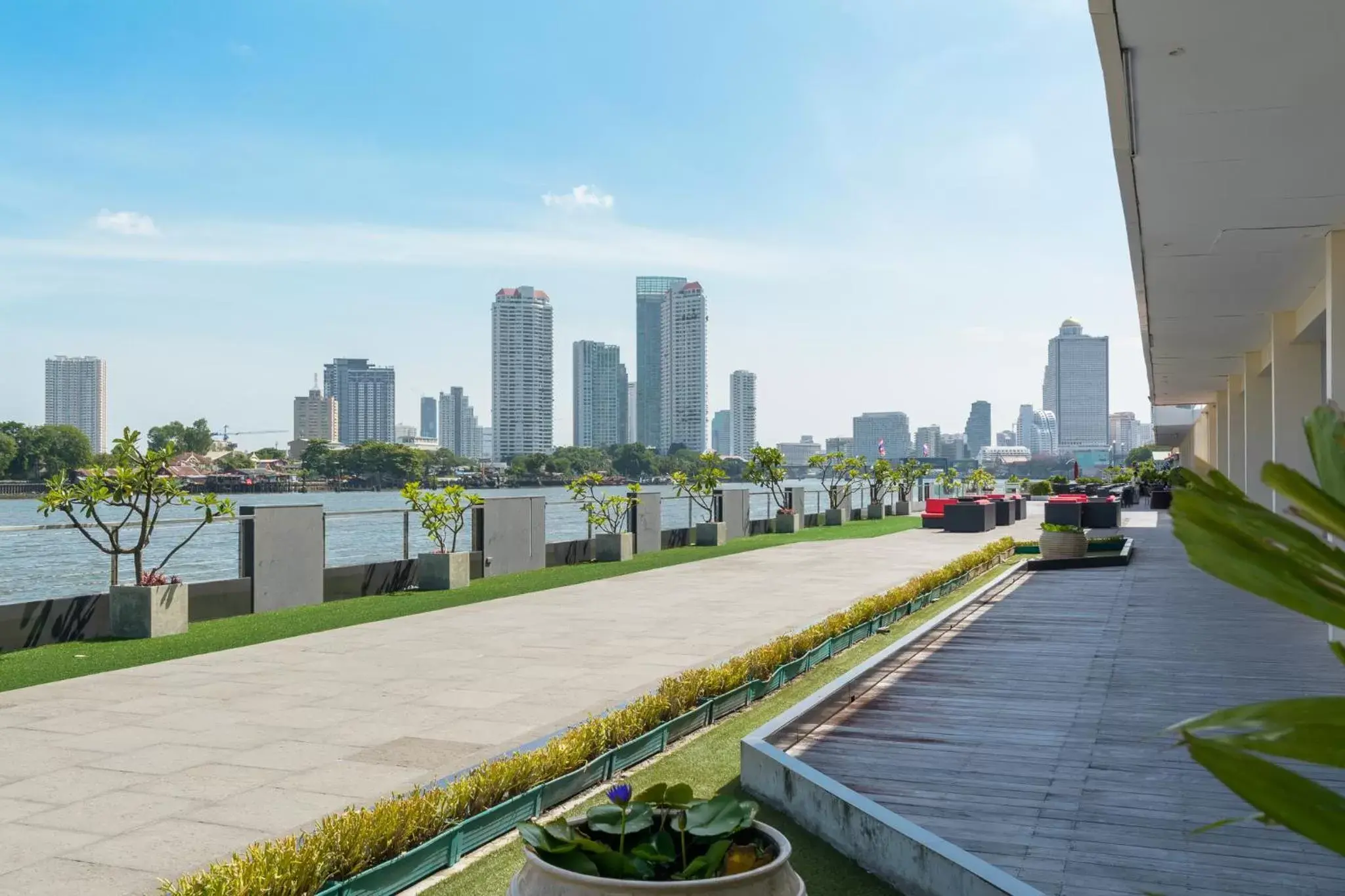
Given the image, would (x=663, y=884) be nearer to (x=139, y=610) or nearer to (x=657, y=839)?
(x=657, y=839)

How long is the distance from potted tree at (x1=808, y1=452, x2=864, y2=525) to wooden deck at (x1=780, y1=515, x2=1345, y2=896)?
21.7m

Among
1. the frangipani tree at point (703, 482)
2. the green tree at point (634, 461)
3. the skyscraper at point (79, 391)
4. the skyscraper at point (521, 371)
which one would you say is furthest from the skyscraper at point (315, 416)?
the frangipani tree at point (703, 482)

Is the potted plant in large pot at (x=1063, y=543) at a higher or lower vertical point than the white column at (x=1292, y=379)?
lower

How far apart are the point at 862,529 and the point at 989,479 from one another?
2410 centimetres

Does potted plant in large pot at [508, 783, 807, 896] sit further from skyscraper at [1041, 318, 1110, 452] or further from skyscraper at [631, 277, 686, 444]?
skyscraper at [1041, 318, 1110, 452]

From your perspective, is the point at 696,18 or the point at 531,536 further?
the point at 531,536

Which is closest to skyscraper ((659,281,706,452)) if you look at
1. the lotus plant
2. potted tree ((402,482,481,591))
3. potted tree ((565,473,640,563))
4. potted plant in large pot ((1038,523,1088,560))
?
potted tree ((565,473,640,563))

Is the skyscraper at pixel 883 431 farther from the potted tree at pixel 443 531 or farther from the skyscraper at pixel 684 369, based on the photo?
the potted tree at pixel 443 531

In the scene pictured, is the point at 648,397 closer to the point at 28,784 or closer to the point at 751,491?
the point at 751,491

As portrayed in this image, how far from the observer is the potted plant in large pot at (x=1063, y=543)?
15.4 m

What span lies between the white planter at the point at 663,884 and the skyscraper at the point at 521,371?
105041 mm

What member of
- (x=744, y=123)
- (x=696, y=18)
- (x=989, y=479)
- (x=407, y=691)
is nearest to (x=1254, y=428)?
(x=744, y=123)

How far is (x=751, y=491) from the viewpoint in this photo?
2612 centimetres

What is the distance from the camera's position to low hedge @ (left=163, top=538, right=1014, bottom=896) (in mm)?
3658
